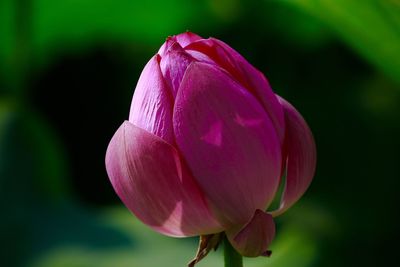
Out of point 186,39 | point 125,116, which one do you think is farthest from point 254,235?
point 125,116

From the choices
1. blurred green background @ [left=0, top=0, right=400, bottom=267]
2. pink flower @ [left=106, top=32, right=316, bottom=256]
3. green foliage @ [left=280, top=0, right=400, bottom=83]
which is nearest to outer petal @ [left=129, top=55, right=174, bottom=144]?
pink flower @ [left=106, top=32, right=316, bottom=256]

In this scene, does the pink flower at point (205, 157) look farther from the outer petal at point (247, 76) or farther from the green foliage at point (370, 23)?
the green foliage at point (370, 23)

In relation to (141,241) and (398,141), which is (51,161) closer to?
(141,241)

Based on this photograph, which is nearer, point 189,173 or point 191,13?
point 189,173

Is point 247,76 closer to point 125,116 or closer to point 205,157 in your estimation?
point 205,157

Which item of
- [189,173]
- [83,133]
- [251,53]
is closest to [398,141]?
[251,53]

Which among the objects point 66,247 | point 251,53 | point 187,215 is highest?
point 187,215

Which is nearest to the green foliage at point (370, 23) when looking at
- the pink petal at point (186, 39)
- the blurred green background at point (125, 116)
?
the pink petal at point (186, 39)
